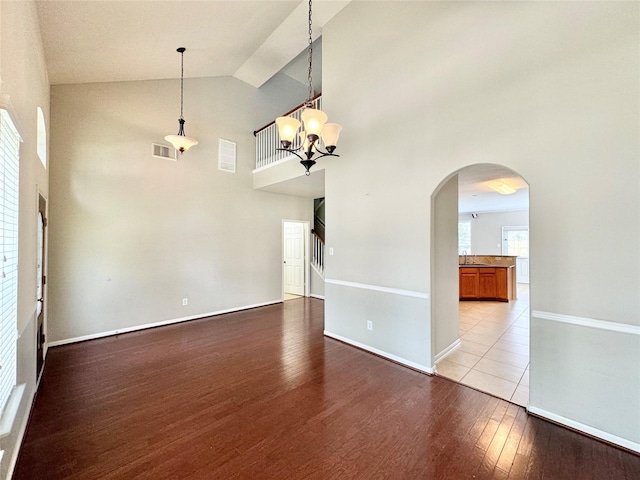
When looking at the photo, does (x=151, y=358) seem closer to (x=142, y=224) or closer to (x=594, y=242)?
(x=142, y=224)

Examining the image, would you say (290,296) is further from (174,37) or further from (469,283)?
(174,37)

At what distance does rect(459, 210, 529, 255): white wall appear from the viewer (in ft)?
32.7

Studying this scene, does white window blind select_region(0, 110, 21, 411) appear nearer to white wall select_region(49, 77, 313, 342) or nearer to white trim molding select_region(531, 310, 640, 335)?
white wall select_region(49, 77, 313, 342)

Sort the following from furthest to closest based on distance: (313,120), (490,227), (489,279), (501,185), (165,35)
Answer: (490,227)
(489,279)
(501,185)
(165,35)
(313,120)

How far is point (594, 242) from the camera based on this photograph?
212cm

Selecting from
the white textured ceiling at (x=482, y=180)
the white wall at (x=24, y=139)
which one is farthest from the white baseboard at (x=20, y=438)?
the white textured ceiling at (x=482, y=180)

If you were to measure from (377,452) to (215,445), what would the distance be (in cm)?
120

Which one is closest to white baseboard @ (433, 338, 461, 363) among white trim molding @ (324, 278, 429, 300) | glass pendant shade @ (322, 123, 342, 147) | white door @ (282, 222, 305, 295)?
white trim molding @ (324, 278, 429, 300)

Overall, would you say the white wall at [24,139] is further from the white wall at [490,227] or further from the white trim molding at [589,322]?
the white wall at [490,227]

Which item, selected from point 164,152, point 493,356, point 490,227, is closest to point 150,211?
point 164,152

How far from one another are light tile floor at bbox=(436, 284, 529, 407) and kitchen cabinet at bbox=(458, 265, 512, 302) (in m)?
0.99

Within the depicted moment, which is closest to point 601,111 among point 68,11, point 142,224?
point 68,11

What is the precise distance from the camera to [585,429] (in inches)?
84.9

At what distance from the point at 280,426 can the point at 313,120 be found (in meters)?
2.79
